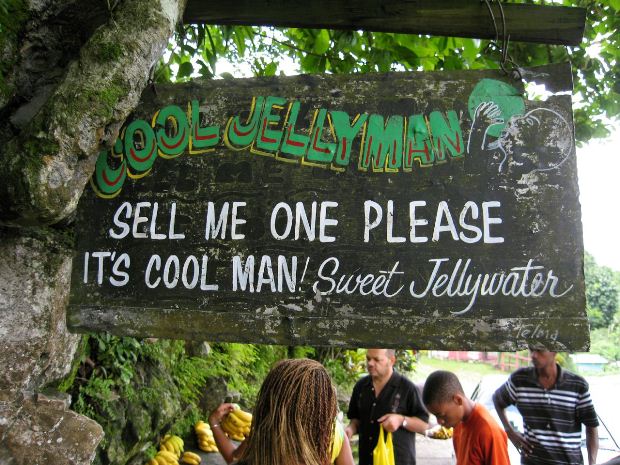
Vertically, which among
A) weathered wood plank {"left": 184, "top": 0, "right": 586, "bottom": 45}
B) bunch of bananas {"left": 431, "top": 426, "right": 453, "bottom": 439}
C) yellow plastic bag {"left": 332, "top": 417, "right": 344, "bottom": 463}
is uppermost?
weathered wood plank {"left": 184, "top": 0, "right": 586, "bottom": 45}

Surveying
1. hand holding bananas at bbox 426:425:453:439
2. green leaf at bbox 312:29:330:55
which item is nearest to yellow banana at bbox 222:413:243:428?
green leaf at bbox 312:29:330:55

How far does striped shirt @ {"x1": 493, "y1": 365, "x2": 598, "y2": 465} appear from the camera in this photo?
3.81 meters

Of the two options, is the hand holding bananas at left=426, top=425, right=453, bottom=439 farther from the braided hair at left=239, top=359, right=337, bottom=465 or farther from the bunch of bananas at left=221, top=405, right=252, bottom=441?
the braided hair at left=239, top=359, right=337, bottom=465

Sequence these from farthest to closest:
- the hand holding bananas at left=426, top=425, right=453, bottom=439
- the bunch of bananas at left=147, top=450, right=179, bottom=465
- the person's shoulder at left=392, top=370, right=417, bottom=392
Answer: the hand holding bananas at left=426, top=425, right=453, bottom=439 → the bunch of bananas at left=147, top=450, right=179, bottom=465 → the person's shoulder at left=392, top=370, right=417, bottom=392

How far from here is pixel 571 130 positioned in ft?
6.40

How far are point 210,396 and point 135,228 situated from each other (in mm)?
3961

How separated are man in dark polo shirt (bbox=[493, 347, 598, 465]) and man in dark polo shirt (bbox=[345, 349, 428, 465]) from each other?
0.81m

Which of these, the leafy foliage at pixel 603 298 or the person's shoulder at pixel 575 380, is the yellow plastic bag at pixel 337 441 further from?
the leafy foliage at pixel 603 298

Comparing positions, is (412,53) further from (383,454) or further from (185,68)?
(383,454)

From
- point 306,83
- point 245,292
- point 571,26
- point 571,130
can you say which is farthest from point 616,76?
point 245,292

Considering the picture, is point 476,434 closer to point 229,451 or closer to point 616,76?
point 229,451

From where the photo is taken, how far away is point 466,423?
3.27 meters

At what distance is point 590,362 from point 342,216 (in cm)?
2567

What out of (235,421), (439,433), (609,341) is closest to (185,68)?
(235,421)
